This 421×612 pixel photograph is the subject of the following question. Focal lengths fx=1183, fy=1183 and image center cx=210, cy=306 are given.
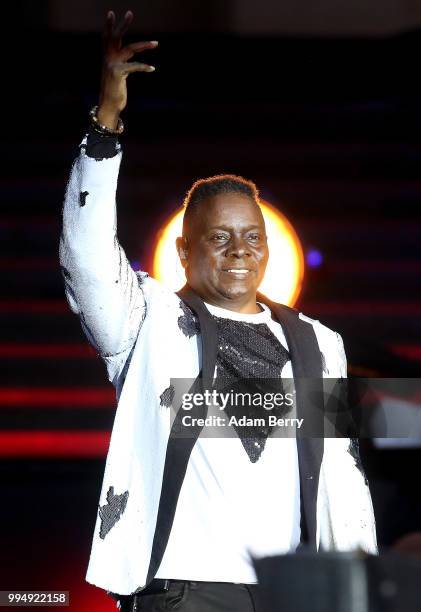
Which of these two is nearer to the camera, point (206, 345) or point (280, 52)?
point (206, 345)

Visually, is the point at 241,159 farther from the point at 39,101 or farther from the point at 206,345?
the point at 206,345

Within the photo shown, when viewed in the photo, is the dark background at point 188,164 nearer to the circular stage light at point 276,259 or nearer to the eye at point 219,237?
the circular stage light at point 276,259

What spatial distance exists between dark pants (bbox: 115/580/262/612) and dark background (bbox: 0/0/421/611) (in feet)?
5.93

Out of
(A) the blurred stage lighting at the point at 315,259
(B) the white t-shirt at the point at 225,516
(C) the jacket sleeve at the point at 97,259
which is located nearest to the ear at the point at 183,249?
(C) the jacket sleeve at the point at 97,259

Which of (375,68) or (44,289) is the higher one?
(375,68)

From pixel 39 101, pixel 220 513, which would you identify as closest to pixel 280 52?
pixel 39 101

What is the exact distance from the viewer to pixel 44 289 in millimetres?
4617

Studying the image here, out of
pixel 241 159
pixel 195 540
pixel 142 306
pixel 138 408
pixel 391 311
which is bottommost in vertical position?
pixel 195 540

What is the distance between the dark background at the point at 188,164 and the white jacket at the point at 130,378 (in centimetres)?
164

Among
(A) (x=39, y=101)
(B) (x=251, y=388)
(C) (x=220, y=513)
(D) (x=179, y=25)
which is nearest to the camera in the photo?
(C) (x=220, y=513)

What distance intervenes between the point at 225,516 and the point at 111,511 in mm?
211

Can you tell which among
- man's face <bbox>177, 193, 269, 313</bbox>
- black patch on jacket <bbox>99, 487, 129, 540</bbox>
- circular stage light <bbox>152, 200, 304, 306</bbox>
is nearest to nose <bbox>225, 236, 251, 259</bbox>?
man's face <bbox>177, 193, 269, 313</bbox>

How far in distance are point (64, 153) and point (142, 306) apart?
2455 millimetres

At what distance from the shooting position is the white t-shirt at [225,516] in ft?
7.07
